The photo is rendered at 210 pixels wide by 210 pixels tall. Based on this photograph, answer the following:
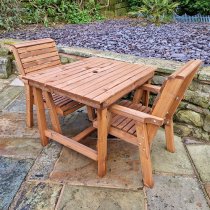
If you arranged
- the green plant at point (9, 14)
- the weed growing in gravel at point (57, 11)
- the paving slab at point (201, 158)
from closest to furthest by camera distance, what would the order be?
the paving slab at point (201, 158) < the green plant at point (9, 14) < the weed growing in gravel at point (57, 11)

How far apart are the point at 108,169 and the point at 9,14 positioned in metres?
4.24

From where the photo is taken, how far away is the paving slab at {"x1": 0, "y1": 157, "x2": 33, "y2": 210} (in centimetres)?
181

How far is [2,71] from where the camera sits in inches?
154

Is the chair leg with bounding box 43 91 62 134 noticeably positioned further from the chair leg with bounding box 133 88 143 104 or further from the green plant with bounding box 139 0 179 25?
the green plant with bounding box 139 0 179 25

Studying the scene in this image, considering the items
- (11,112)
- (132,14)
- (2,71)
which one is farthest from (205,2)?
(11,112)

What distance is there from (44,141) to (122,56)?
134 cm

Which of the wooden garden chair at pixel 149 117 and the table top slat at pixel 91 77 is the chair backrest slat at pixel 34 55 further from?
the wooden garden chair at pixel 149 117

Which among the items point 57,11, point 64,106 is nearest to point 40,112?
point 64,106

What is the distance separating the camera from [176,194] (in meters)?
1.87

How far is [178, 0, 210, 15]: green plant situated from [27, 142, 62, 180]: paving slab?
6.49m

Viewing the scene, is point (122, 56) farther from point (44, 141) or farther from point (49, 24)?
point (49, 24)

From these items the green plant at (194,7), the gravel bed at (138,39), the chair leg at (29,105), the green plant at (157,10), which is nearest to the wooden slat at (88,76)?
the chair leg at (29,105)

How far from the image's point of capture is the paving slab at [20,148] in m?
2.27

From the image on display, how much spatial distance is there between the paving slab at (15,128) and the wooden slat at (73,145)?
0.32 metres
